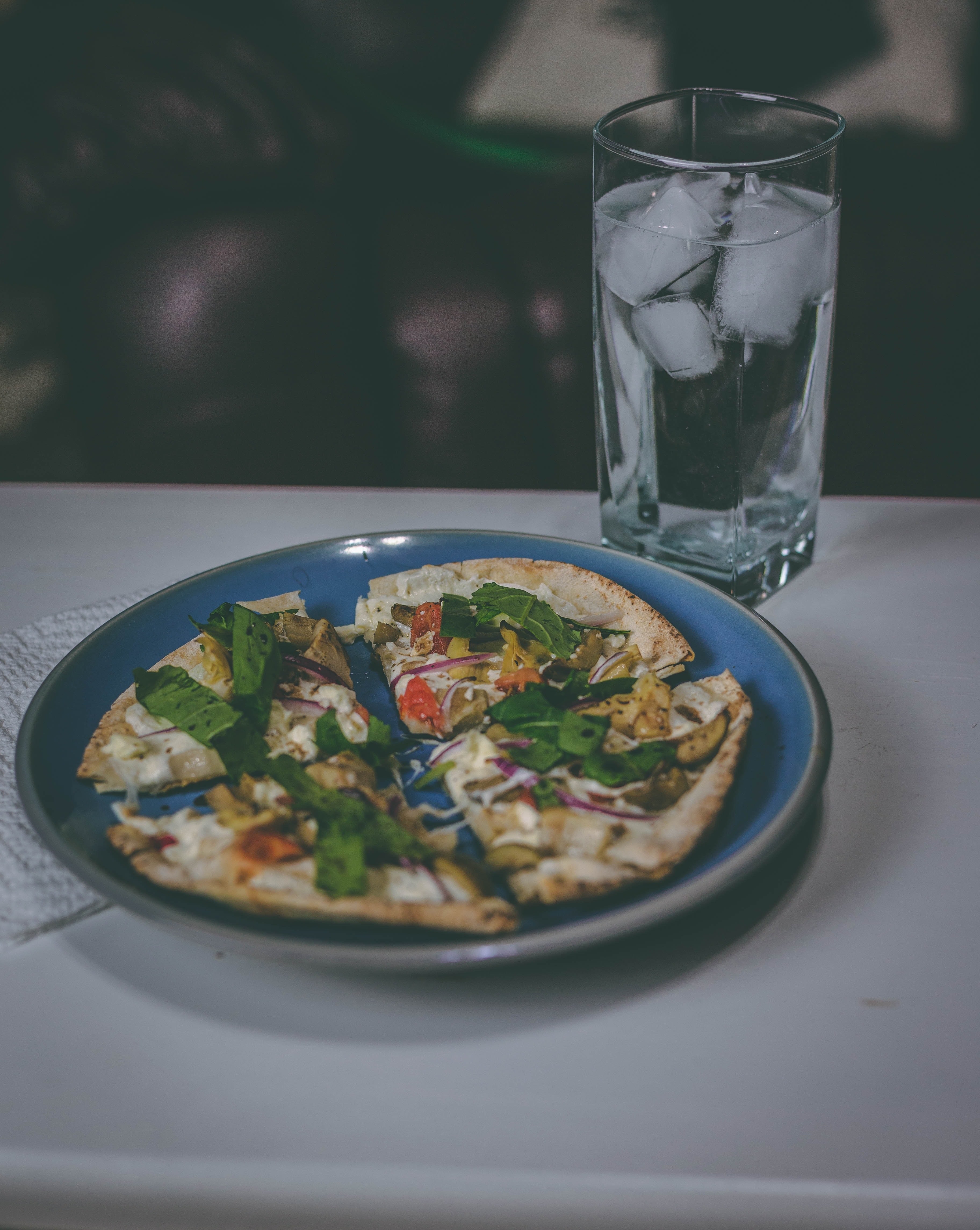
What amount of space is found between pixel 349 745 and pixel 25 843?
1.14 ft

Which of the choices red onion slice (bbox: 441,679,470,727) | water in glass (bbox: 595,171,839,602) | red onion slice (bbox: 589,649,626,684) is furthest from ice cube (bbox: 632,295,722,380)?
red onion slice (bbox: 441,679,470,727)

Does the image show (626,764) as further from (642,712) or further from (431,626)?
(431,626)

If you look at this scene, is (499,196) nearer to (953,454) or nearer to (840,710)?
(953,454)

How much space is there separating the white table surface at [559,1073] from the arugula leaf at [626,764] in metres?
0.16

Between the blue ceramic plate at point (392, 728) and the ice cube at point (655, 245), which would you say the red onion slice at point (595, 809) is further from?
the ice cube at point (655, 245)

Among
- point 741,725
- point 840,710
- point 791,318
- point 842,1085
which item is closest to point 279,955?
point 842,1085

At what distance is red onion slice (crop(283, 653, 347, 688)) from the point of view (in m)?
1.37

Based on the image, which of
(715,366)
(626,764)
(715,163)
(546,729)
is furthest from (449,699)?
(715,163)

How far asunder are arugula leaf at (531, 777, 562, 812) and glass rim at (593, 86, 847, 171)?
75 centimetres

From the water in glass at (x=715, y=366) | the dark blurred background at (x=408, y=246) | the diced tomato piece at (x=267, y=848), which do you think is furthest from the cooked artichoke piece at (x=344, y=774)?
the dark blurred background at (x=408, y=246)

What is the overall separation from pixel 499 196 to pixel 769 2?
114 centimetres

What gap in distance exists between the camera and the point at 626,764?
1.17 m

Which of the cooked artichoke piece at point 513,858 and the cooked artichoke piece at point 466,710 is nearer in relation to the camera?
the cooked artichoke piece at point 513,858

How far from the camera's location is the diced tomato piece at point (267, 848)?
39.7 inches
